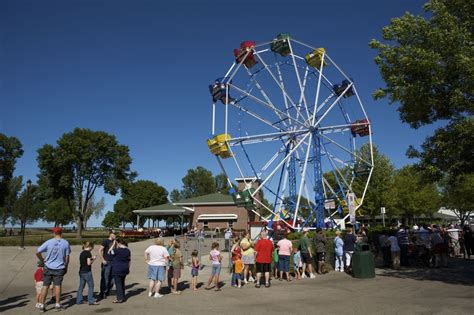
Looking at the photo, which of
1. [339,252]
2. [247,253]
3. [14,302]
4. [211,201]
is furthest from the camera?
[211,201]

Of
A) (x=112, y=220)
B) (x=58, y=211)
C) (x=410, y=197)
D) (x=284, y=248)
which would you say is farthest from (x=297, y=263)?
(x=58, y=211)

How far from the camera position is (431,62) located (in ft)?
37.6

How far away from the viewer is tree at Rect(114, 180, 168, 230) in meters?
73.4

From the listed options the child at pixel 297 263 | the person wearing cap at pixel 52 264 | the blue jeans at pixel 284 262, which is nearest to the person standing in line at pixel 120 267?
the person wearing cap at pixel 52 264

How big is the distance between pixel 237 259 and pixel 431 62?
8439 millimetres

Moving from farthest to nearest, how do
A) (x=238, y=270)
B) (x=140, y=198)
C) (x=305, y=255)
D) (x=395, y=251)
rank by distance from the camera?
(x=140, y=198)
(x=395, y=251)
(x=305, y=255)
(x=238, y=270)

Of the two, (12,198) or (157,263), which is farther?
(12,198)

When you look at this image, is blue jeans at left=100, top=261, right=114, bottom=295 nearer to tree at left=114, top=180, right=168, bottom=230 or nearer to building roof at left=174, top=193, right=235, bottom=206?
building roof at left=174, top=193, right=235, bottom=206

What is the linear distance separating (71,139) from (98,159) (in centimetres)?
344

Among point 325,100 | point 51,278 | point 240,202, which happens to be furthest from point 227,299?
point 325,100

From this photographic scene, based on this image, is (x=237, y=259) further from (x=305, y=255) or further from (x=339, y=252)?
(x=339, y=252)

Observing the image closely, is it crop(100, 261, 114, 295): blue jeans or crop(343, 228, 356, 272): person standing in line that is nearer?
crop(100, 261, 114, 295): blue jeans

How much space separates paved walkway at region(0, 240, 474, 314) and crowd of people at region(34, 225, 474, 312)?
47 centimetres

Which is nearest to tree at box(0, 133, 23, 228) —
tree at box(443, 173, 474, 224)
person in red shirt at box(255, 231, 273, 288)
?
person in red shirt at box(255, 231, 273, 288)
